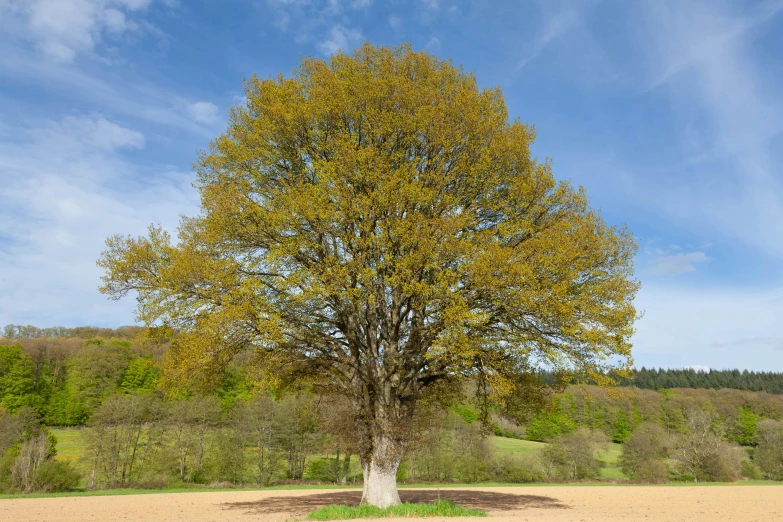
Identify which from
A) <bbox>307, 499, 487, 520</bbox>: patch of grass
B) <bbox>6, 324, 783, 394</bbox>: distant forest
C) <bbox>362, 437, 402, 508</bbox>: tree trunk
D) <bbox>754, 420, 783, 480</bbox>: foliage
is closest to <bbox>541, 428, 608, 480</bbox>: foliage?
<bbox>754, 420, 783, 480</bbox>: foliage

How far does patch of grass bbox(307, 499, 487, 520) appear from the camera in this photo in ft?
50.7

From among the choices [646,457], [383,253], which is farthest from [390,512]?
[646,457]

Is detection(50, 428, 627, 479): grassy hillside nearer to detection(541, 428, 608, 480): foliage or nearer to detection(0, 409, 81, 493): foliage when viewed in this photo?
detection(541, 428, 608, 480): foliage

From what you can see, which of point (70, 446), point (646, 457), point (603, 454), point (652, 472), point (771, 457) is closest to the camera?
point (652, 472)

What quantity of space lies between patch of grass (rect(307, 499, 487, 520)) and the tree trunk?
1.34ft

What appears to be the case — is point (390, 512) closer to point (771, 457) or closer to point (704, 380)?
point (771, 457)

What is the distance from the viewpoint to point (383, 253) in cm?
1673

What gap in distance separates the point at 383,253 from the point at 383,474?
7223 millimetres

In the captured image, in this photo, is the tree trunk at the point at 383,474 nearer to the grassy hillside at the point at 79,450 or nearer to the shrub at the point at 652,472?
the grassy hillside at the point at 79,450

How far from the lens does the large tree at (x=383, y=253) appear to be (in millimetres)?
15180

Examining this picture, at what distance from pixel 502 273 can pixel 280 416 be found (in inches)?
1467

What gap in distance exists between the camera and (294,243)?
53.0 ft

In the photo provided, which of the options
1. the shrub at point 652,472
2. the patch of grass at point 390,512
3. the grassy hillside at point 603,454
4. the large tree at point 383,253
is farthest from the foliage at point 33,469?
the shrub at point 652,472

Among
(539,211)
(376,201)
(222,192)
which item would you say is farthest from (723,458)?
(222,192)
